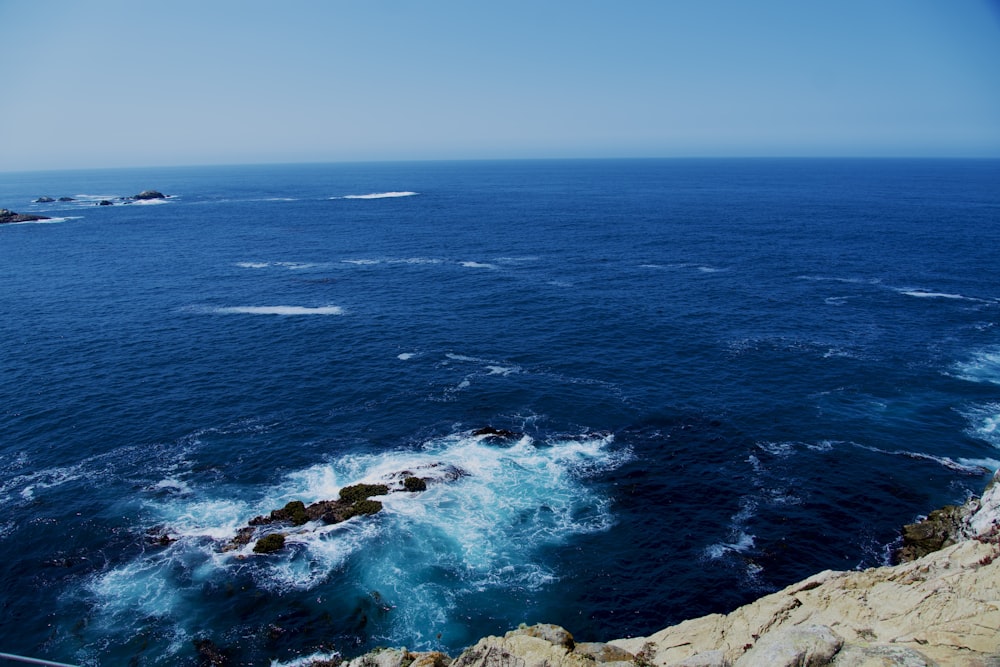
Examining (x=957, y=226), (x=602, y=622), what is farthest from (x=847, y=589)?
(x=957, y=226)

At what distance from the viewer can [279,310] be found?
10769cm

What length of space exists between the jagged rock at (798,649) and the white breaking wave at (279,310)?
90.2 metres

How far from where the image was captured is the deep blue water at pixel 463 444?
4512 centimetres

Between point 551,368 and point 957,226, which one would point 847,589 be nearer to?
point 551,368

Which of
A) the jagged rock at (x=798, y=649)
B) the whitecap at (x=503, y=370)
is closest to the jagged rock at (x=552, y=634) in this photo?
the jagged rock at (x=798, y=649)

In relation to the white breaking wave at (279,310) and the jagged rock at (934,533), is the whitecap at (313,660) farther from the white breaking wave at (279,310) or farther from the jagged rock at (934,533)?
the white breaking wave at (279,310)

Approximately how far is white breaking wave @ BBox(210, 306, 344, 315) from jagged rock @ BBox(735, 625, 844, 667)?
3552 inches

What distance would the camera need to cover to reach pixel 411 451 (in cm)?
6425

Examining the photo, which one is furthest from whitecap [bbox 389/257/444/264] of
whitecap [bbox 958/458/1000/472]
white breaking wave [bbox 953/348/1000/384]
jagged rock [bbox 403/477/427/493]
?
whitecap [bbox 958/458/1000/472]

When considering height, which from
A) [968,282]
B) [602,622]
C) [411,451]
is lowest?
[602,622]

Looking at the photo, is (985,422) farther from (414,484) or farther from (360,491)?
(360,491)

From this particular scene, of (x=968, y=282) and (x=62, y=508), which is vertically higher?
(x=968, y=282)

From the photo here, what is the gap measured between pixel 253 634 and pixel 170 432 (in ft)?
108

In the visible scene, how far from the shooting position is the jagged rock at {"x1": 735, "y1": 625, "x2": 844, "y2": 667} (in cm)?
2553
